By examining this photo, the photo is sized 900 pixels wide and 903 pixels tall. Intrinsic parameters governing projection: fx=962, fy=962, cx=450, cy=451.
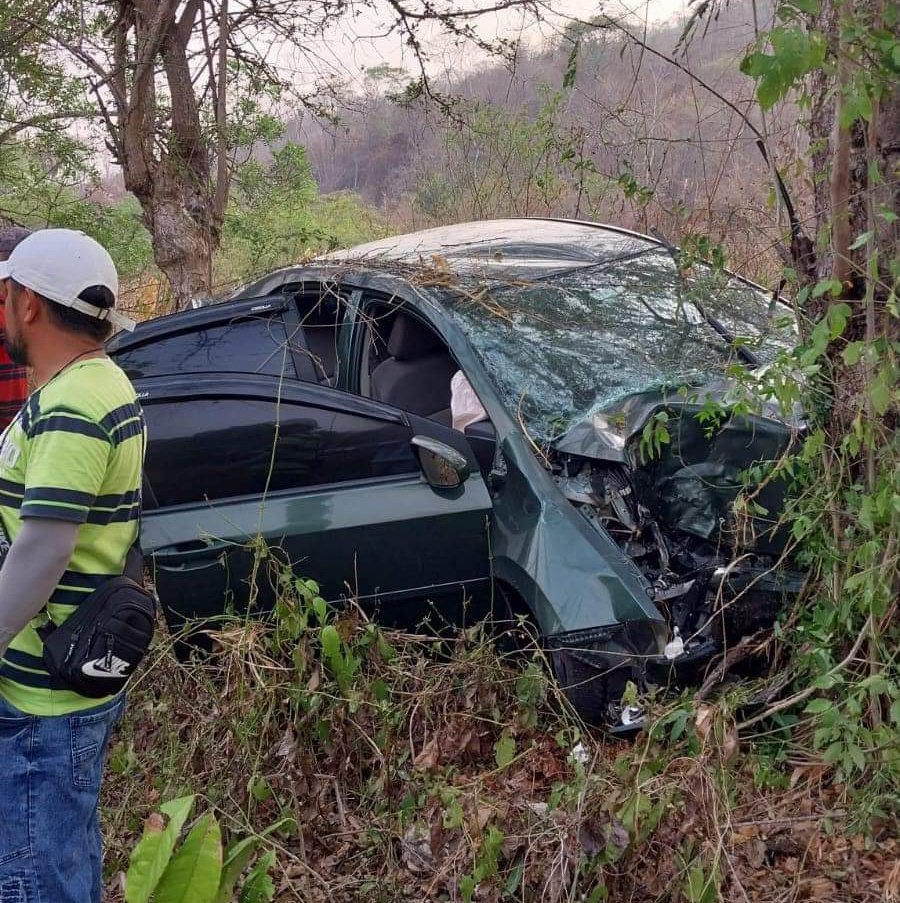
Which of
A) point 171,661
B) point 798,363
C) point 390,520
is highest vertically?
point 798,363

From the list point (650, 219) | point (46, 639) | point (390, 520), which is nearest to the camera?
point (46, 639)

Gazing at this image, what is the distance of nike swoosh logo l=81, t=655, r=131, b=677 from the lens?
1814mm

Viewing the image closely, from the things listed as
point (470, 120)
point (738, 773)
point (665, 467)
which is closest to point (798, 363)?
point (665, 467)

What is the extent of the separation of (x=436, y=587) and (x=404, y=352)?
3.86 feet

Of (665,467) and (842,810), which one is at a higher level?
(665,467)

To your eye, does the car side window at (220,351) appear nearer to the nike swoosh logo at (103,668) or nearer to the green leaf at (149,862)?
the nike swoosh logo at (103,668)

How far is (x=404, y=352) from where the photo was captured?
13.2 ft

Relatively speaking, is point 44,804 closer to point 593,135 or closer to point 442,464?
point 442,464

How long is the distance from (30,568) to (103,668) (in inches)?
9.8

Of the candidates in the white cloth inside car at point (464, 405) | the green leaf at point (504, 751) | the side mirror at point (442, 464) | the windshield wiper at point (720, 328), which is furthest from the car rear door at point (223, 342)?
the green leaf at point (504, 751)

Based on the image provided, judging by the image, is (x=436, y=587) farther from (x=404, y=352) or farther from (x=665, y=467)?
(x=404, y=352)

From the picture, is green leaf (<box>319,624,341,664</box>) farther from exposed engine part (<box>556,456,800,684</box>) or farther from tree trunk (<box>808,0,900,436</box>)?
tree trunk (<box>808,0,900,436</box>)

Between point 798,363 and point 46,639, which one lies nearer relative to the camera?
point 46,639

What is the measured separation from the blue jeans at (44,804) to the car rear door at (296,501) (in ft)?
4.34
